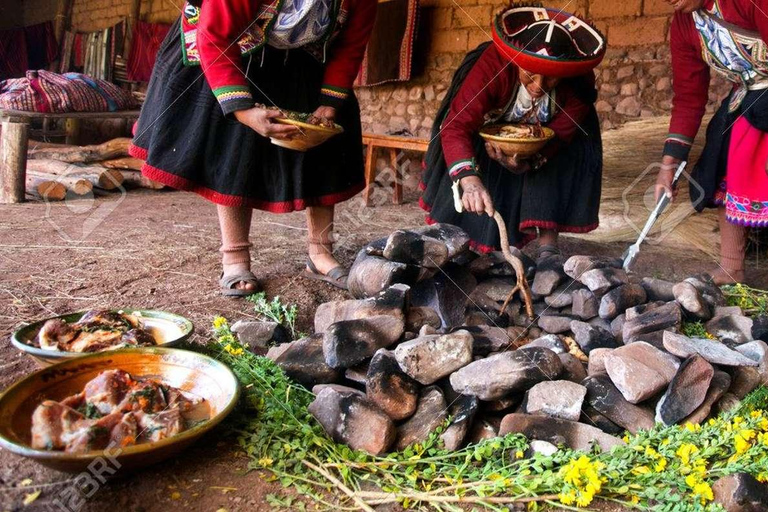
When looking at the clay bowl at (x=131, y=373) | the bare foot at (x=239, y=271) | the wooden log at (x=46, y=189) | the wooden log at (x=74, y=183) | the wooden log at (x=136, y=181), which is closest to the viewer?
the clay bowl at (x=131, y=373)

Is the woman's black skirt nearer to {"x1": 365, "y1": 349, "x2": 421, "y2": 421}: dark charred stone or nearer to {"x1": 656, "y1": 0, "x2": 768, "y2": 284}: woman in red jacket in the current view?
{"x1": 656, "y1": 0, "x2": 768, "y2": 284}: woman in red jacket

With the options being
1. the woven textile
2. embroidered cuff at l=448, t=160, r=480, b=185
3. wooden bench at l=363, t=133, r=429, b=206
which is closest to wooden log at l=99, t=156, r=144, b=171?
the woven textile

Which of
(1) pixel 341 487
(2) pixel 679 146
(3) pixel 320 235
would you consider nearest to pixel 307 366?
(1) pixel 341 487

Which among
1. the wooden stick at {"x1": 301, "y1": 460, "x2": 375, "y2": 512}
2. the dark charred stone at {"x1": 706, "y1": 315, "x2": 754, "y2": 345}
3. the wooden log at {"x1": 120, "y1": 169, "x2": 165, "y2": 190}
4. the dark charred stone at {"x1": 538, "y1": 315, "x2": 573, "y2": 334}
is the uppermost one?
the dark charred stone at {"x1": 706, "y1": 315, "x2": 754, "y2": 345}

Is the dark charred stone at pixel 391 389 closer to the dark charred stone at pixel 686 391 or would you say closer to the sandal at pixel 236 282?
the dark charred stone at pixel 686 391

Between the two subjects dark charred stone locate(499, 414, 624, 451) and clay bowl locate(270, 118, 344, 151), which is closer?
dark charred stone locate(499, 414, 624, 451)

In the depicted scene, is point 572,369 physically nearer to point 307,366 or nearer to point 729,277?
point 307,366

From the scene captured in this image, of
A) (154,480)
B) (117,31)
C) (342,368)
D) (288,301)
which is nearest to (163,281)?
(288,301)

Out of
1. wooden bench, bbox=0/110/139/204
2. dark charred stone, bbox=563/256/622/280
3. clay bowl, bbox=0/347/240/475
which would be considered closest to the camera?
clay bowl, bbox=0/347/240/475

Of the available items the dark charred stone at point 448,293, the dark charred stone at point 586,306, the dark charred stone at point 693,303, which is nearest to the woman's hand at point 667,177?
the dark charred stone at point 693,303

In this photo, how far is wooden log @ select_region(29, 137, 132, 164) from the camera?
617 centimetres

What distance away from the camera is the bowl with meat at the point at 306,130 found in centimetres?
239

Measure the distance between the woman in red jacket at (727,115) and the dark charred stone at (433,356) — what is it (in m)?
1.75

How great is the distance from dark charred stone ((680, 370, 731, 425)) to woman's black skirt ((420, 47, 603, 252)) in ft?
4.96
